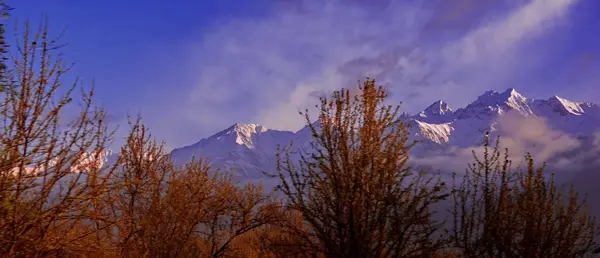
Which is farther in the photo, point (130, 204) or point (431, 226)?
point (130, 204)

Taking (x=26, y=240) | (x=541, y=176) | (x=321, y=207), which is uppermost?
(x=541, y=176)

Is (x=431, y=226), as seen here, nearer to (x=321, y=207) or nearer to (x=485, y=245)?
(x=321, y=207)

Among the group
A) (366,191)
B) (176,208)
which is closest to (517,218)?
(366,191)

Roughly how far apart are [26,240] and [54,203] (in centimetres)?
80

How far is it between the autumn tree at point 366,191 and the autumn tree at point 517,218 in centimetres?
268

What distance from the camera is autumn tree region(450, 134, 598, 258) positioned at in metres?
12.8

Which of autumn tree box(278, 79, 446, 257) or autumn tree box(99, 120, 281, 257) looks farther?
autumn tree box(99, 120, 281, 257)

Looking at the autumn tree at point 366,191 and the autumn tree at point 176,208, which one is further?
the autumn tree at point 176,208

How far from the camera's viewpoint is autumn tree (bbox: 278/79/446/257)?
399 inches

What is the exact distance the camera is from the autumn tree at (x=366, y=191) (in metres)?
10.1

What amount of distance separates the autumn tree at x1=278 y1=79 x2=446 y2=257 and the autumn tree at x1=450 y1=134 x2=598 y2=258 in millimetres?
2679

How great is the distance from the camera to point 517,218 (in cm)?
1351

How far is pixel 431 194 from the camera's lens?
10.2 meters

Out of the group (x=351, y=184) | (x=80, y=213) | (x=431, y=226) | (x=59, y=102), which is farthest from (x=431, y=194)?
(x=59, y=102)
